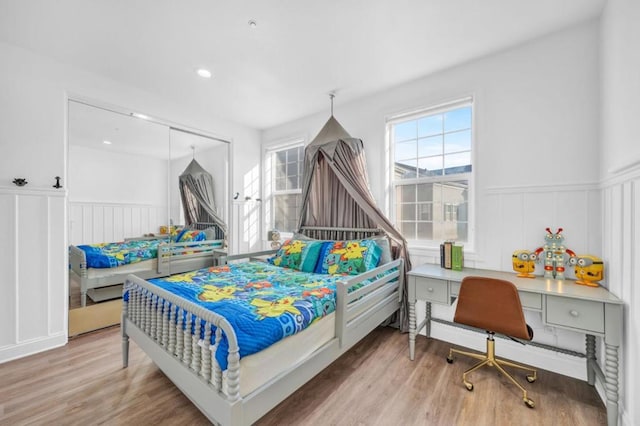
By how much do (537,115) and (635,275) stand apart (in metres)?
1.45

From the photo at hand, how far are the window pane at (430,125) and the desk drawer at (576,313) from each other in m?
1.87

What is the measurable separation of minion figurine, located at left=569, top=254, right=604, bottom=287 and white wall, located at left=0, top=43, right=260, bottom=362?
4.37 metres

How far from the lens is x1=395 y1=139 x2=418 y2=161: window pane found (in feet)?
10.1

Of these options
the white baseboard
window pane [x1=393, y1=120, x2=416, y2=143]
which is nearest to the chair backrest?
window pane [x1=393, y1=120, x2=416, y2=143]

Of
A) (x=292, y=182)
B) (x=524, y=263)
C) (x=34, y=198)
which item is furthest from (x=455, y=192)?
(x=34, y=198)

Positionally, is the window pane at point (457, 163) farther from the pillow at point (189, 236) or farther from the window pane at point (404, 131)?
the pillow at point (189, 236)

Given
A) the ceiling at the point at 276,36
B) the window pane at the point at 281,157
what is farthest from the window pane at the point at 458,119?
the window pane at the point at 281,157

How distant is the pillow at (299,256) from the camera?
2.89 metres

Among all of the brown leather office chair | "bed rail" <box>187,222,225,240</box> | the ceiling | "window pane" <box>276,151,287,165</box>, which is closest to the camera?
the brown leather office chair

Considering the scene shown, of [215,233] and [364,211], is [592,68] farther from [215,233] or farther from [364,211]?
[215,233]

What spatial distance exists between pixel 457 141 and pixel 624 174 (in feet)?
4.53

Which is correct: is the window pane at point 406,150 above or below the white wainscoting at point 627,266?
above

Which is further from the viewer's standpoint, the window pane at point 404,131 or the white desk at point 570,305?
the window pane at point 404,131

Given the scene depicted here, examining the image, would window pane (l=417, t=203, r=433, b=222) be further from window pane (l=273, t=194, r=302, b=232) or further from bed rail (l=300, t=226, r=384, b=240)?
window pane (l=273, t=194, r=302, b=232)
